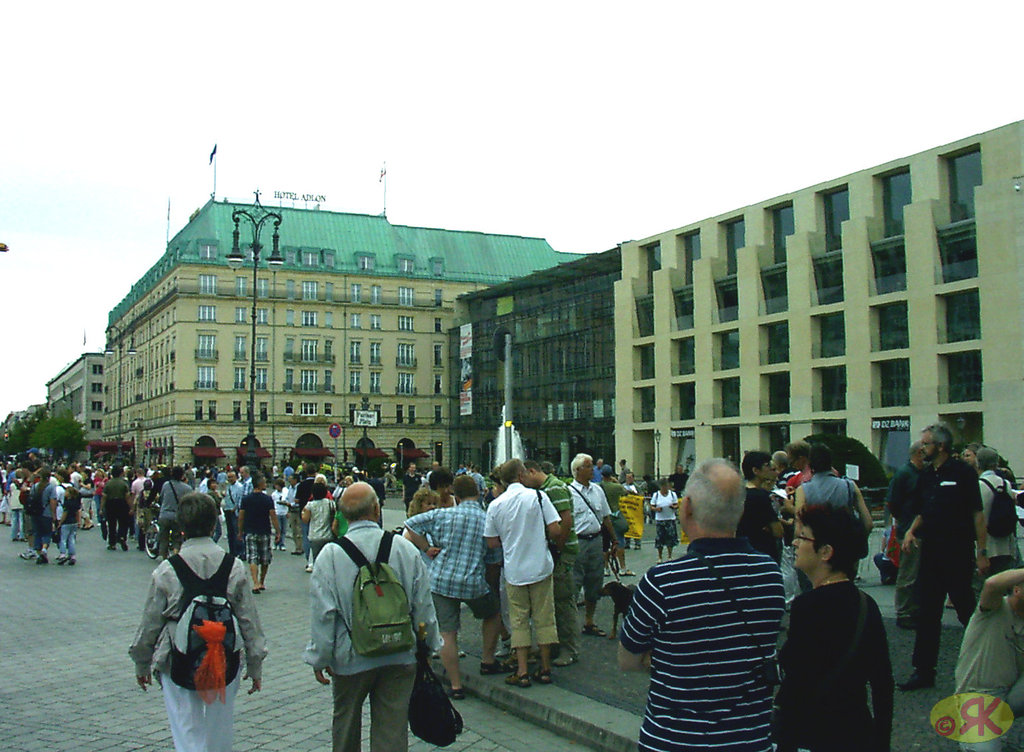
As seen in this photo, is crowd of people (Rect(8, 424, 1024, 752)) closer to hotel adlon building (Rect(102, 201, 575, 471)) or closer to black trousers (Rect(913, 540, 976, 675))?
black trousers (Rect(913, 540, 976, 675))

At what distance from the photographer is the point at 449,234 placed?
98312 mm

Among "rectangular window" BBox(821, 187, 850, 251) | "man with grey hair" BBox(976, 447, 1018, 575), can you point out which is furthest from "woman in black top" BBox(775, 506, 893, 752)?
"rectangular window" BBox(821, 187, 850, 251)

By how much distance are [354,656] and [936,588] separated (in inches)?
182

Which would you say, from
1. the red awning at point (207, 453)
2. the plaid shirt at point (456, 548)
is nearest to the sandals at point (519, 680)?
the plaid shirt at point (456, 548)

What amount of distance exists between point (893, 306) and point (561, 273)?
101 feet

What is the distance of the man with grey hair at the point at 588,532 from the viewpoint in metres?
10.7

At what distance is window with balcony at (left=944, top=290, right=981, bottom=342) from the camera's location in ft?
145

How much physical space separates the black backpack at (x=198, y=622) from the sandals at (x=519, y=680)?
3577 millimetres

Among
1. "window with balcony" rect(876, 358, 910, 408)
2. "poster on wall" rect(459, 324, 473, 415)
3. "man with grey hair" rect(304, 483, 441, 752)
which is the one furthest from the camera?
"poster on wall" rect(459, 324, 473, 415)

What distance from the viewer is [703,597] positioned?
11.9 ft

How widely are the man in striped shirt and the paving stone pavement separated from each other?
367cm

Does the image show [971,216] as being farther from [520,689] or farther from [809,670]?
[809,670]

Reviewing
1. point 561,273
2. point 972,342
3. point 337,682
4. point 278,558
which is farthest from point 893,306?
point 337,682

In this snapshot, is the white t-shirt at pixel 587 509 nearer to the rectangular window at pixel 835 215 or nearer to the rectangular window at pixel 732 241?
the rectangular window at pixel 835 215
